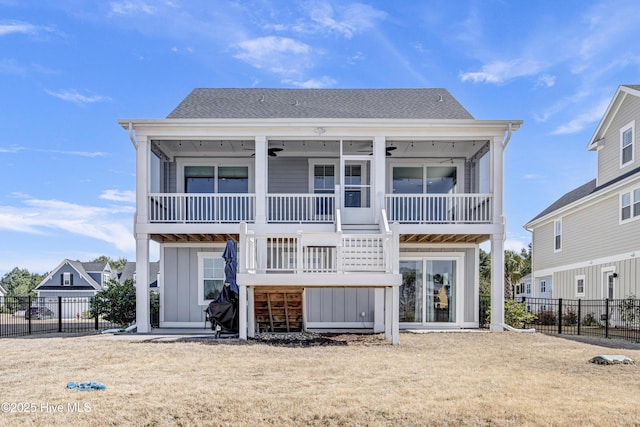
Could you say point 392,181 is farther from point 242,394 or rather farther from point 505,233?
point 242,394

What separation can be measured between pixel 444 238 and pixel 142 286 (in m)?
8.34

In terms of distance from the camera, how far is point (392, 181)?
1616 centimetres

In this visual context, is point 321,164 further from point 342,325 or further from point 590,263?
point 590,263

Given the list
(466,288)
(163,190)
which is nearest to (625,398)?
(466,288)

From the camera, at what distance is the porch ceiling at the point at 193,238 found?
14.6m

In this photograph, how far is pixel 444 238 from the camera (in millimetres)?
14781

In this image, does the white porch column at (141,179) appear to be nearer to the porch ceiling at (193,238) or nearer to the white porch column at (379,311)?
the porch ceiling at (193,238)

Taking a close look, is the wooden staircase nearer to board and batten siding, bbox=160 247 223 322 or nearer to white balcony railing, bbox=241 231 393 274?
white balcony railing, bbox=241 231 393 274

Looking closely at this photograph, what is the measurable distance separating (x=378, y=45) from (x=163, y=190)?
304 inches

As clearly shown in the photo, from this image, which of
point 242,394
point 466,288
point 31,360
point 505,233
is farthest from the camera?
point 466,288

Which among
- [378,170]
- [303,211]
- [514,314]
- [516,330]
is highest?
[378,170]

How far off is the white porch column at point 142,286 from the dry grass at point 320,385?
3066mm

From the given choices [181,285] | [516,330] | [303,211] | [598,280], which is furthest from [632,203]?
[181,285]

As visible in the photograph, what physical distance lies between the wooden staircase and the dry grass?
2.14 metres
